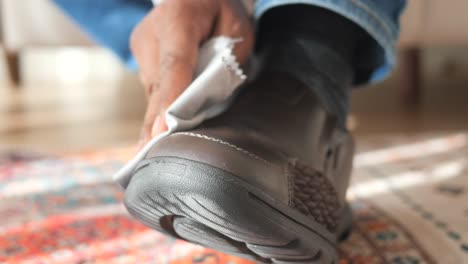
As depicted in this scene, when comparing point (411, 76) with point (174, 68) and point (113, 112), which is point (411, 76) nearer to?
point (113, 112)

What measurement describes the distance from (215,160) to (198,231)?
0.07m

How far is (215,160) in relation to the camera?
13.9 inches

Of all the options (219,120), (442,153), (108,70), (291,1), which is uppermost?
(291,1)

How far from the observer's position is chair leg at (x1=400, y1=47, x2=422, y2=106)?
1.59 m

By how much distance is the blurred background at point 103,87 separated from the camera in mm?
1115

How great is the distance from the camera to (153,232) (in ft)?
1.88

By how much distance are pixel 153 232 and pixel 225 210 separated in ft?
0.84

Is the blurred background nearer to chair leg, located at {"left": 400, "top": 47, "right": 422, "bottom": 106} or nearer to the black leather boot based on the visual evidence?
chair leg, located at {"left": 400, "top": 47, "right": 422, "bottom": 106}

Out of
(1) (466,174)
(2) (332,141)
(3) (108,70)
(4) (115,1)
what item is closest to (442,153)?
(1) (466,174)

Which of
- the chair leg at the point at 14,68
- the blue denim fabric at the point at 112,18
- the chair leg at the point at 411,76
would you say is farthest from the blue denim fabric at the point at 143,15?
the chair leg at the point at 14,68

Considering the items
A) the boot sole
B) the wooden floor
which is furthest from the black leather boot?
the wooden floor

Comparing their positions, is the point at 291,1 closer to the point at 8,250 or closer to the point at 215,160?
the point at 215,160

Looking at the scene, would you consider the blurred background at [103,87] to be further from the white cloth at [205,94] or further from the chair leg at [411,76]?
the white cloth at [205,94]

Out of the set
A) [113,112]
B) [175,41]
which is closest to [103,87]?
[113,112]
